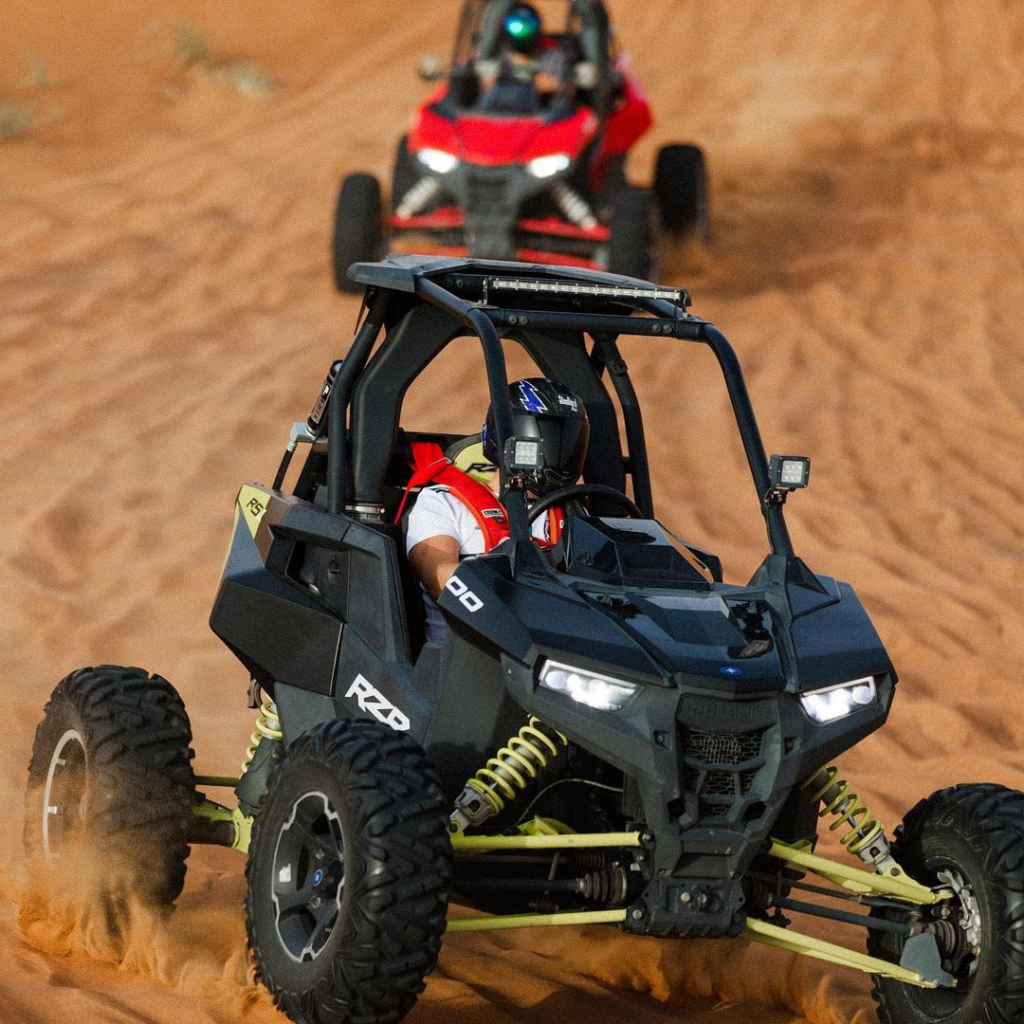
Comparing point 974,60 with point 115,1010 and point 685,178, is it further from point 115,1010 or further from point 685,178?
point 115,1010

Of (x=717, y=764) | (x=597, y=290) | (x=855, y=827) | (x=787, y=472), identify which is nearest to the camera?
(x=717, y=764)

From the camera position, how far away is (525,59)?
47.6 ft

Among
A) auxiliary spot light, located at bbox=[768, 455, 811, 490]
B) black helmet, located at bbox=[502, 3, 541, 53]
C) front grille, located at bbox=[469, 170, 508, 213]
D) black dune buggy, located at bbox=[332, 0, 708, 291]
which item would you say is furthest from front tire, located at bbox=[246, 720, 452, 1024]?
black helmet, located at bbox=[502, 3, 541, 53]

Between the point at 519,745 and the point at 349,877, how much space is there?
1.94 feet

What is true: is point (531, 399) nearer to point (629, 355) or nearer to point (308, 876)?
point (308, 876)

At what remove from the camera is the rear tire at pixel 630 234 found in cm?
1256

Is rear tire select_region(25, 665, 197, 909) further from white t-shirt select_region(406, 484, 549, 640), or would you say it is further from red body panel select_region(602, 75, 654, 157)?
red body panel select_region(602, 75, 654, 157)

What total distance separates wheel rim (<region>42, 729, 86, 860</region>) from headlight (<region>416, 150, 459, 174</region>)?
26.1ft

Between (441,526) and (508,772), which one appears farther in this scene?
(441,526)

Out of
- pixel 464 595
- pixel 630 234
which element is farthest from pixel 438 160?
pixel 464 595

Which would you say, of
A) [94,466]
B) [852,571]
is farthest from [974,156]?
[94,466]

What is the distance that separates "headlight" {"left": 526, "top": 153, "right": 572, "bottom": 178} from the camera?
42.2 ft

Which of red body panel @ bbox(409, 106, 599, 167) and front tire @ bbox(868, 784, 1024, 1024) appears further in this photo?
red body panel @ bbox(409, 106, 599, 167)

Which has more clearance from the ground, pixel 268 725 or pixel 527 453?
pixel 527 453
